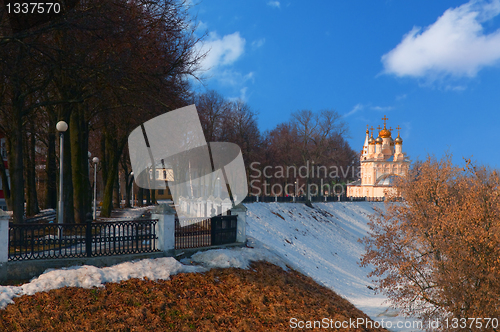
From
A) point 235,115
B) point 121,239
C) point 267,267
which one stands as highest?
point 235,115

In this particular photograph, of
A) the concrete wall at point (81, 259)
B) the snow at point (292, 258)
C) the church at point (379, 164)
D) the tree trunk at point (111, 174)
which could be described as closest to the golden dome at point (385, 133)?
the church at point (379, 164)

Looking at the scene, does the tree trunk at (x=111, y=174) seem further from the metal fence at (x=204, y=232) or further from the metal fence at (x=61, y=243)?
the metal fence at (x=61, y=243)

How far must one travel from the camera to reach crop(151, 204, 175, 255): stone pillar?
13.6 m

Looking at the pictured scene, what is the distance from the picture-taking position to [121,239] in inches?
510

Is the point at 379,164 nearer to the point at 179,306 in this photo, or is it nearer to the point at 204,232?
the point at 204,232

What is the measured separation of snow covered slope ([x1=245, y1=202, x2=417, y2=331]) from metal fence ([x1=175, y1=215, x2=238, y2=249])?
8.33 ft

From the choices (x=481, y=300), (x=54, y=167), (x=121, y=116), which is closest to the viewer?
(x=481, y=300)

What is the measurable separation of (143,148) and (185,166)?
9.17 meters

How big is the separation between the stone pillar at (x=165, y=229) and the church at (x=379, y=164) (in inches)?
2567

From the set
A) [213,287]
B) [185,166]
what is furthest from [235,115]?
[213,287]

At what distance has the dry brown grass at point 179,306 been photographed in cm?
917

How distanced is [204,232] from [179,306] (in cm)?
508

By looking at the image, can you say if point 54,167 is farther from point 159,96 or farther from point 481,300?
point 481,300

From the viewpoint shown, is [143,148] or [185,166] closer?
[143,148]
